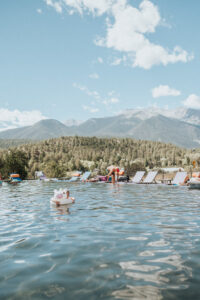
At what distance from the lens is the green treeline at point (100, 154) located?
4331 inches

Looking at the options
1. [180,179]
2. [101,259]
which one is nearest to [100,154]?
[180,179]

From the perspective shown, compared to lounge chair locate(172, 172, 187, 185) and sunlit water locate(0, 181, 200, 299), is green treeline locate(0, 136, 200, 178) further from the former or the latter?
sunlit water locate(0, 181, 200, 299)

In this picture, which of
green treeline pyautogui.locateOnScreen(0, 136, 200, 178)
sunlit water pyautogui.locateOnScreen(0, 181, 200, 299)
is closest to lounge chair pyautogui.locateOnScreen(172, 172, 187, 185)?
sunlit water pyautogui.locateOnScreen(0, 181, 200, 299)

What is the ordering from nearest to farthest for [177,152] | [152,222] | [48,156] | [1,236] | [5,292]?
[5,292], [1,236], [152,222], [48,156], [177,152]

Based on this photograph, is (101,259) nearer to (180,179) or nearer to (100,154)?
(180,179)

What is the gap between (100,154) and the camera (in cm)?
13712

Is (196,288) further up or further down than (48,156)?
further down

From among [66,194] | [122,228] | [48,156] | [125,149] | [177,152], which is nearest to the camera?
[122,228]

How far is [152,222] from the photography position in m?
8.85

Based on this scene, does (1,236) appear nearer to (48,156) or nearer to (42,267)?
(42,267)

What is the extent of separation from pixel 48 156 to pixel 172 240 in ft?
365

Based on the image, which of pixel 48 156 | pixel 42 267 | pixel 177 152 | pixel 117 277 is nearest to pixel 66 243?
pixel 42 267

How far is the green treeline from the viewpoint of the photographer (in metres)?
110

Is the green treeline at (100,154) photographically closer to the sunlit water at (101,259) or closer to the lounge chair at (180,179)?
the lounge chair at (180,179)
